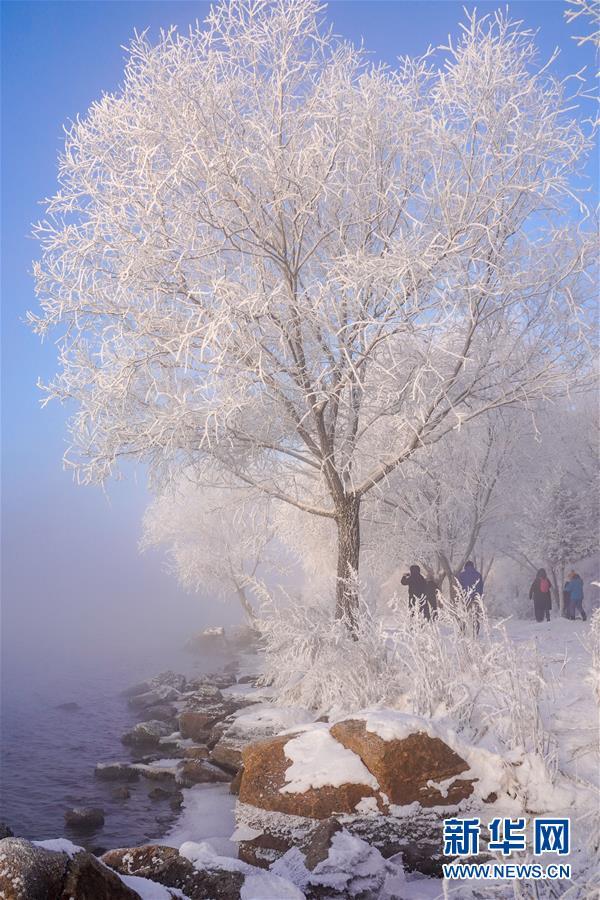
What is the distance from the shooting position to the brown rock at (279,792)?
19.8ft

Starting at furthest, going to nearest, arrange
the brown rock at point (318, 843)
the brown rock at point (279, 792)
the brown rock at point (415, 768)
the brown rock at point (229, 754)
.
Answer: the brown rock at point (229, 754) → the brown rock at point (279, 792) → the brown rock at point (415, 768) → the brown rock at point (318, 843)

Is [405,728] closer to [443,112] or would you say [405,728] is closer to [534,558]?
[443,112]

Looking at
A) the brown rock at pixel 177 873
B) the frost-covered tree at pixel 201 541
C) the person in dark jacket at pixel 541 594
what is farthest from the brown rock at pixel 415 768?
the frost-covered tree at pixel 201 541

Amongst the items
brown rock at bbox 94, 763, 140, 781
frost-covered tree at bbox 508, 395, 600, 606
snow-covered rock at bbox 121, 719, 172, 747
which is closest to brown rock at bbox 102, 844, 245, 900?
brown rock at bbox 94, 763, 140, 781

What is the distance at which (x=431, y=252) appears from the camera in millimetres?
8391

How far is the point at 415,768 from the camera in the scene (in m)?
6.03

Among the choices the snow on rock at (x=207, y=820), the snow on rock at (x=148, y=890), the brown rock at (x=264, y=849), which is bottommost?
the snow on rock at (x=207, y=820)

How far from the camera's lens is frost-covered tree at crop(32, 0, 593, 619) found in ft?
29.8

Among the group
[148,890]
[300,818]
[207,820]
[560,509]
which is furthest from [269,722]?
[560,509]

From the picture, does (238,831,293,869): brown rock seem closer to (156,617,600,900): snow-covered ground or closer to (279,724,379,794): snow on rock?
(156,617,600,900): snow-covered ground

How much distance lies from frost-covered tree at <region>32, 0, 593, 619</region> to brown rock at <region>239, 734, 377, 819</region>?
296 centimetres

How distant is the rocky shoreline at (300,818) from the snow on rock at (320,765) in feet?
0.04

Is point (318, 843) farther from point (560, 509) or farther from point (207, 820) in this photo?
point (560, 509)

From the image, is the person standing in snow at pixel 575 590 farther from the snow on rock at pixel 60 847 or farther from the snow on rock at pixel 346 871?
the snow on rock at pixel 60 847
